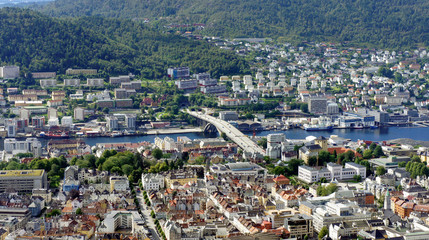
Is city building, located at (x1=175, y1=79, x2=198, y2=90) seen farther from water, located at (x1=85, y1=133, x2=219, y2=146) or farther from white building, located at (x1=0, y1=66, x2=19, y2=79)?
water, located at (x1=85, y1=133, x2=219, y2=146)

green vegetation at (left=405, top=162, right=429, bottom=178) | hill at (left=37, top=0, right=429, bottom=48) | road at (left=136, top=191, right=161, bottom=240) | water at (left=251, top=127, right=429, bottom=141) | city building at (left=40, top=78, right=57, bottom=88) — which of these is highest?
hill at (left=37, top=0, right=429, bottom=48)

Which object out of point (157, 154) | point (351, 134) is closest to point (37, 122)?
point (157, 154)

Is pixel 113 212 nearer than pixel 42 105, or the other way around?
pixel 113 212

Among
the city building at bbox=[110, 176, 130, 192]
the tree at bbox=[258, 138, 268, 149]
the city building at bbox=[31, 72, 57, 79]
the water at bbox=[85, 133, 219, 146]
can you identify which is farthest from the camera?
the city building at bbox=[31, 72, 57, 79]

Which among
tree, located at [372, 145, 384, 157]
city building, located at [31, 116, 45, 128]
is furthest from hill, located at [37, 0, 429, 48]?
tree, located at [372, 145, 384, 157]

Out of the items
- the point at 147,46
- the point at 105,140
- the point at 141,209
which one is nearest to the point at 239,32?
the point at 147,46

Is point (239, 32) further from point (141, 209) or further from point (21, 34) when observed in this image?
point (141, 209)
